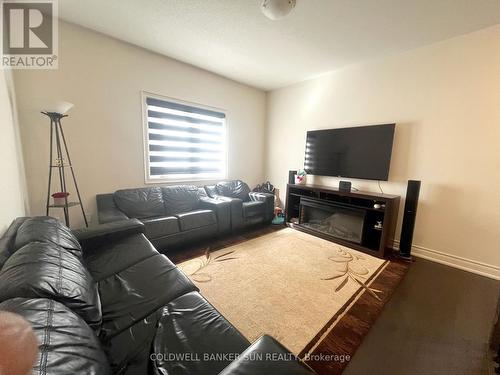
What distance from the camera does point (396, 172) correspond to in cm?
288

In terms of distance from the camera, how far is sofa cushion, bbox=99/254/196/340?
1.06 metres

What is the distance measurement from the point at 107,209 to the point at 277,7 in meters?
2.93

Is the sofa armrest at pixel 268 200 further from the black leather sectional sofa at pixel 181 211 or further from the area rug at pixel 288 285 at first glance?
the area rug at pixel 288 285

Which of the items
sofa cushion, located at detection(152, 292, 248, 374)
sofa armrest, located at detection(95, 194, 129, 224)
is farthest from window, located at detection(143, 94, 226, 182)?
sofa cushion, located at detection(152, 292, 248, 374)

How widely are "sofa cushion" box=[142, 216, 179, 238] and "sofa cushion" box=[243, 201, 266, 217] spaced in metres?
1.12

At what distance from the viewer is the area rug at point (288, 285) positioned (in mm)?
1532

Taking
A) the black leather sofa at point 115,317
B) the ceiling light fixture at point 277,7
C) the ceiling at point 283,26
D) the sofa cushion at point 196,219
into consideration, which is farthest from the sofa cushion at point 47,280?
→ the ceiling light fixture at point 277,7

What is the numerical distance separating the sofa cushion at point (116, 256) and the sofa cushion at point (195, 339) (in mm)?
648

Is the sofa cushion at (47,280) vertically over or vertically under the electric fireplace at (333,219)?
over

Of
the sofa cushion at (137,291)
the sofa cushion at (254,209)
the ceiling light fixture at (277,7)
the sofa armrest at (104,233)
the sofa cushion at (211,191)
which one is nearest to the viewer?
the sofa cushion at (137,291)

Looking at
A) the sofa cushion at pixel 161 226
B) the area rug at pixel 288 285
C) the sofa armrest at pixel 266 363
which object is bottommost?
the area rug at pixel 288 285

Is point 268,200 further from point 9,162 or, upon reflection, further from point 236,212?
point 9,162

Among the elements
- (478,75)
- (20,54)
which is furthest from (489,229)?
(20,54)

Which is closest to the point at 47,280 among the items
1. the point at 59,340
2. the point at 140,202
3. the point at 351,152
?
the point at 59,340
